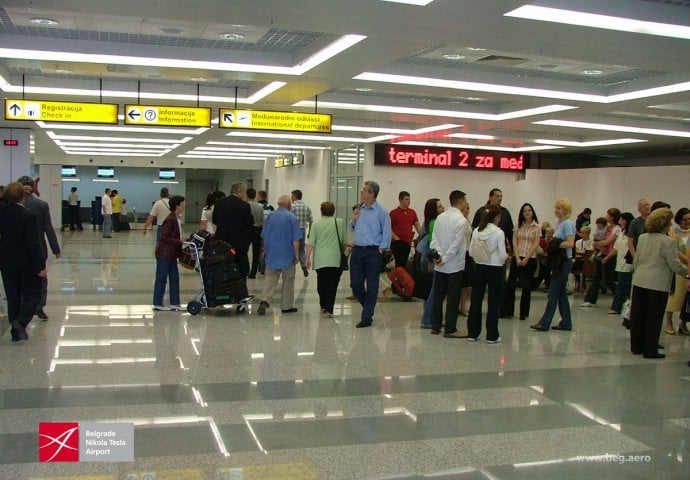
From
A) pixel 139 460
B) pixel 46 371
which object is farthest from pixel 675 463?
pixel 46 371

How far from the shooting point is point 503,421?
16.8ft

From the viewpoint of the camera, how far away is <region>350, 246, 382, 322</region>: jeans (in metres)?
8.70

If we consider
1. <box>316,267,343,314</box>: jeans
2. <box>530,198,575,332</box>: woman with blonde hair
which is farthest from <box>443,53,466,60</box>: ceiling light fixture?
<box>316,267,343,314</box>: jeans

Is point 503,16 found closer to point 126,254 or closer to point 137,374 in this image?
point 137,374

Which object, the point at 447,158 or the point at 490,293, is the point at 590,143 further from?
the point at 490,293

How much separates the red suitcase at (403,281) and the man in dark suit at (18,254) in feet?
17.2

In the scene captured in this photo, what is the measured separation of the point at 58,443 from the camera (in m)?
4.28

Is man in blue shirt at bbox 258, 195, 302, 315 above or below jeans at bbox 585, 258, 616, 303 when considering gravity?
above

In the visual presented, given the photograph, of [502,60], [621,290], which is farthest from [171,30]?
[621,290]

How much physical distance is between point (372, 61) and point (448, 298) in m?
3.00

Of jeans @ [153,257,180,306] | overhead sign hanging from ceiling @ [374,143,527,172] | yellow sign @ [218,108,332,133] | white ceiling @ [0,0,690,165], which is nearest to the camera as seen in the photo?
white ceiling @ [0,0,690,165]

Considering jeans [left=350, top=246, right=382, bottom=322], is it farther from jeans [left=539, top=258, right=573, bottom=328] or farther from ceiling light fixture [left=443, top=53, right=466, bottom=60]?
ceiling light fixture [left=443, top=53, right=466, bottom=60]

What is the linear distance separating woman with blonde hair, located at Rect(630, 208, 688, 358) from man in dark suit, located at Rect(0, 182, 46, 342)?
20.7ft

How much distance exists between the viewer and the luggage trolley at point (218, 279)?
9.17m
